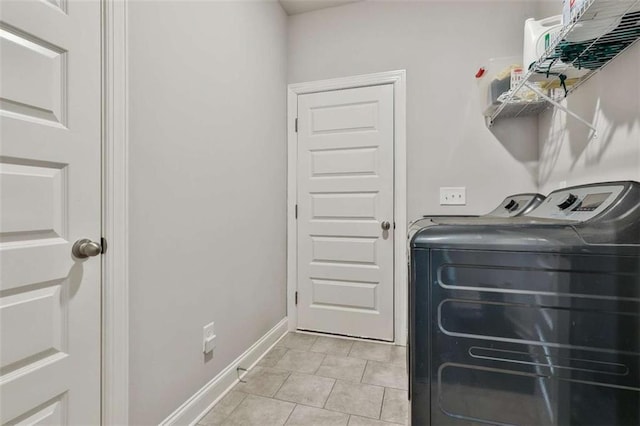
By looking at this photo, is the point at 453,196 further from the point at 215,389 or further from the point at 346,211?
the point at 215,389

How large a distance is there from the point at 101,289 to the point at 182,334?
494 mm

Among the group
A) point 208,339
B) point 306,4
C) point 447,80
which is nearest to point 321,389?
point 208,339

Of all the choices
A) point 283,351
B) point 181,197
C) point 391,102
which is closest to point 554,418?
point 181,197

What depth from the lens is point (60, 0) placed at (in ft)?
3.23

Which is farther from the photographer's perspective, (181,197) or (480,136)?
(480,136)

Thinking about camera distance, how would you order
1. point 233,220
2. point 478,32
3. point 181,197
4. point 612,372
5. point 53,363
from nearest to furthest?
point 612,372 → point 53,363 → point 181,197 → point 233,220 → point 478,32

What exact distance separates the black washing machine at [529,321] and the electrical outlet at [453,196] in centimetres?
134

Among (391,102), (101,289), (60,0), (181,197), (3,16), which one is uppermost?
(391,102)

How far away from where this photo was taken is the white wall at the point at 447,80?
218 cm

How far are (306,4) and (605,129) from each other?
2.30 meters

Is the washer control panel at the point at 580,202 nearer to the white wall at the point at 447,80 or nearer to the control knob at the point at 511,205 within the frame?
the control knob at the point at 511,205

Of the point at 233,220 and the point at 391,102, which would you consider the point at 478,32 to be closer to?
the point at 391,102

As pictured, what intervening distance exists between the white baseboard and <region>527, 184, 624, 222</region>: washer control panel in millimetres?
1806

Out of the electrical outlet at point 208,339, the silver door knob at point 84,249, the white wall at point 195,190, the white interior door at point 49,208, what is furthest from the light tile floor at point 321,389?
the silver door knob at point 84,249
